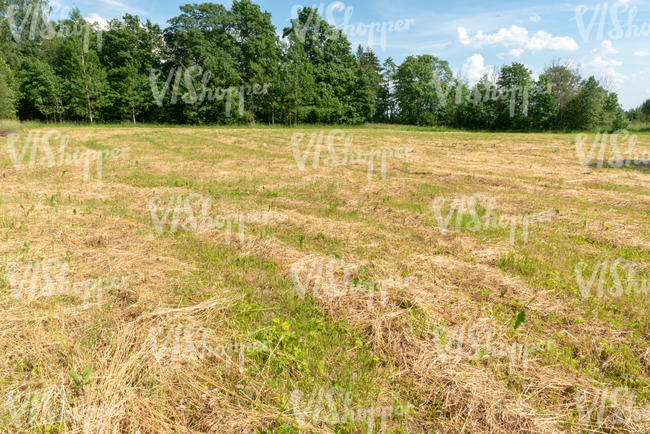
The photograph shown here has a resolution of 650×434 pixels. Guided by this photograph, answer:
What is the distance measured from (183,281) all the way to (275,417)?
116 inches

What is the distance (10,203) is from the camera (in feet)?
29.7

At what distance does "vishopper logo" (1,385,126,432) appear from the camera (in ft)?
9.23

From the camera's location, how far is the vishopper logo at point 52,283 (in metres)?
4.57

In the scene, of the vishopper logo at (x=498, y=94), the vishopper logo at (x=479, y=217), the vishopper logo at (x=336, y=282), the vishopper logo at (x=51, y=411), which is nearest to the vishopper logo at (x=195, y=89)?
the vishopper logo at (x=498, y=94)

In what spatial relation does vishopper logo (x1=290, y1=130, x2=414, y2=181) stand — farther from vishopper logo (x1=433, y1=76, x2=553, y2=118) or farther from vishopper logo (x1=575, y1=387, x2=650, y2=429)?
vishopper logo (x1=433, y1=76, x2=553, y2=118)

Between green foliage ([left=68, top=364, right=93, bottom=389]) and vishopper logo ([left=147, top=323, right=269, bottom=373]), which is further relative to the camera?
vishopper logo ([left=147, top=323, right=269, bottom=373])

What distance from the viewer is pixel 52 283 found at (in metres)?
4.88

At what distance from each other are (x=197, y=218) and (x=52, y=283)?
11.8 feet

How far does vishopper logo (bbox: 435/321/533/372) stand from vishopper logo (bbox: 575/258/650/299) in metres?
2.06

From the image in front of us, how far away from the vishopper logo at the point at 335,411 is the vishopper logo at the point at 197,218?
4.17 metres

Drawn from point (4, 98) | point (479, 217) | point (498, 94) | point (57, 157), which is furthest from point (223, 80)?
point (479, 217)

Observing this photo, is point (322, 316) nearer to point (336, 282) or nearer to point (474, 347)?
point (336, 282)

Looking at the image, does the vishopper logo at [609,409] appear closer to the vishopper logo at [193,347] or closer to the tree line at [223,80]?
the vishopper logo at [193,347]

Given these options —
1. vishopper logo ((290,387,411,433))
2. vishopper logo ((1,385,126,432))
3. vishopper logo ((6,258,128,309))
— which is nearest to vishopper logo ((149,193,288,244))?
vishopper logo ((6,258,128,309))
